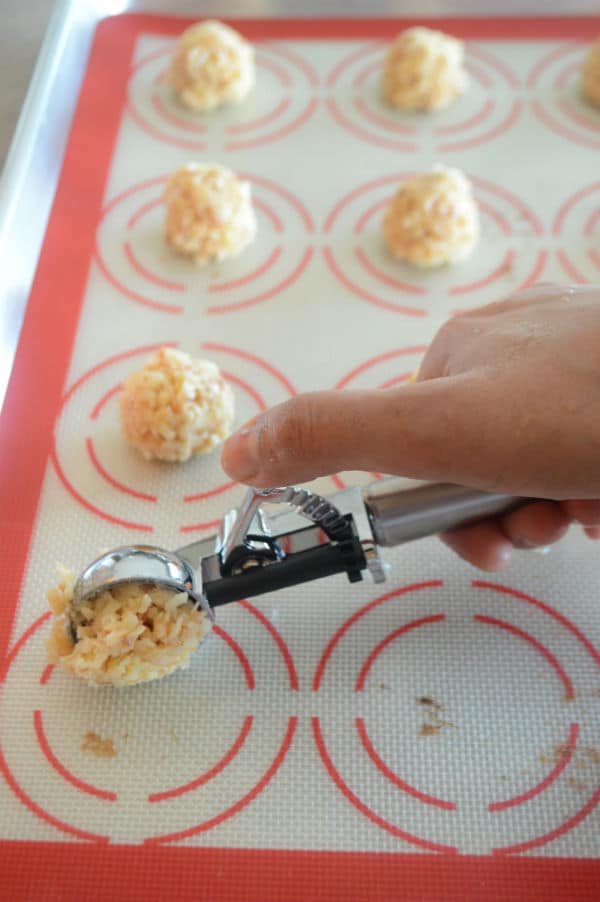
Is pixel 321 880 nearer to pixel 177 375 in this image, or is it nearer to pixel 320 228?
pixel 177 375

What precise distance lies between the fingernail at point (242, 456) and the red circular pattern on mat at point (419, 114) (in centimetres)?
63

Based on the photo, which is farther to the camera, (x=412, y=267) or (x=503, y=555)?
(x=412, y=267)

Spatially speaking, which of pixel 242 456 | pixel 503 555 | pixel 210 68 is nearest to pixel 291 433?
pixel 242 456

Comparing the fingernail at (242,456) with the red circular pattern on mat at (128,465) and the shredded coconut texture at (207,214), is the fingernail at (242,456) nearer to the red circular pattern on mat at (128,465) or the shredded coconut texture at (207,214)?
the red circular pattern on mat at (128,465)

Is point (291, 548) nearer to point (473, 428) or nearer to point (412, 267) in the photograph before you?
point (473, 428)

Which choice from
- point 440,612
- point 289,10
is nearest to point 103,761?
point 440,612

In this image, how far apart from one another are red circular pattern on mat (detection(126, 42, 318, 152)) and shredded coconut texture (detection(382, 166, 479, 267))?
23cm

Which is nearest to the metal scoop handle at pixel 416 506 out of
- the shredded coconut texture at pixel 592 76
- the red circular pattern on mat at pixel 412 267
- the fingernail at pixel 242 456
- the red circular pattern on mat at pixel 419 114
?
the fingernail at pixel 242 456

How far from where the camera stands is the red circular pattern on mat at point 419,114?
3.53 feet

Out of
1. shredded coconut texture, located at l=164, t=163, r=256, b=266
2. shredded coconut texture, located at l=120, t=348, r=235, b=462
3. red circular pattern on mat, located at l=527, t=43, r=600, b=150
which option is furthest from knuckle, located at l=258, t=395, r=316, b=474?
red circular pattern on mat, located at l=527, t=43, r=600, b=150

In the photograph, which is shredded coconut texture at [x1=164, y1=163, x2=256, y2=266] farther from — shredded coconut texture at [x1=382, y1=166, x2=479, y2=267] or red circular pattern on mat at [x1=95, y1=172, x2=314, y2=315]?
shredded coconut texture at [x1=382, y1=166, x2=479, y2=267]

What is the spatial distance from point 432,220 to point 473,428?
46 cm

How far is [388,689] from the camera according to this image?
692 mm

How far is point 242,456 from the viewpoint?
0.58 m
